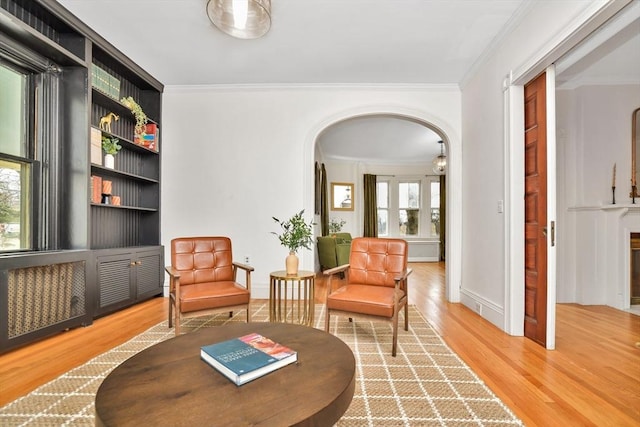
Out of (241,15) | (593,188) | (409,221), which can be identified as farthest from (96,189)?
(409,221)

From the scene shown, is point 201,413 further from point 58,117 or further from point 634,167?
point 634,167

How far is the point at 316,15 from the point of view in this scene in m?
2.90

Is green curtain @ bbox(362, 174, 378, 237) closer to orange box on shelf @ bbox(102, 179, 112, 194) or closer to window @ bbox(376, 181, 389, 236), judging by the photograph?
window @ bbox(376, 181, 389, 236)

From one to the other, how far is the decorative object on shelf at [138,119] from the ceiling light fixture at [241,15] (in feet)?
6.33

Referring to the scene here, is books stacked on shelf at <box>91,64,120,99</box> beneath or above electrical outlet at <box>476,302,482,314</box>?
above

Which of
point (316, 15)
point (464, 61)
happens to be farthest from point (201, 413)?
point (464, 61)

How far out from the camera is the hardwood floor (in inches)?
69.9

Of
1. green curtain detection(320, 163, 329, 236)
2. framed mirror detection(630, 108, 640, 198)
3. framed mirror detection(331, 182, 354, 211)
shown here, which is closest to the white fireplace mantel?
Answer: framed mirror detection(630, 108, 640, 198)

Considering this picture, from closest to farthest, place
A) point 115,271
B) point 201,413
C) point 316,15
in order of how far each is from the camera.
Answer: point 201,413
point 316,15
point 115,271

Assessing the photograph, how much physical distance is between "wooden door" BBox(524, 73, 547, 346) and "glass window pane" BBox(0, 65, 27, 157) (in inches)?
173

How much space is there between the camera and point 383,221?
919cm

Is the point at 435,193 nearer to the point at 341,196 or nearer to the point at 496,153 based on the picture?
the point at 341,196

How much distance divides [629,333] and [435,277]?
3.32m

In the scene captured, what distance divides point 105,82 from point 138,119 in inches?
23.4
